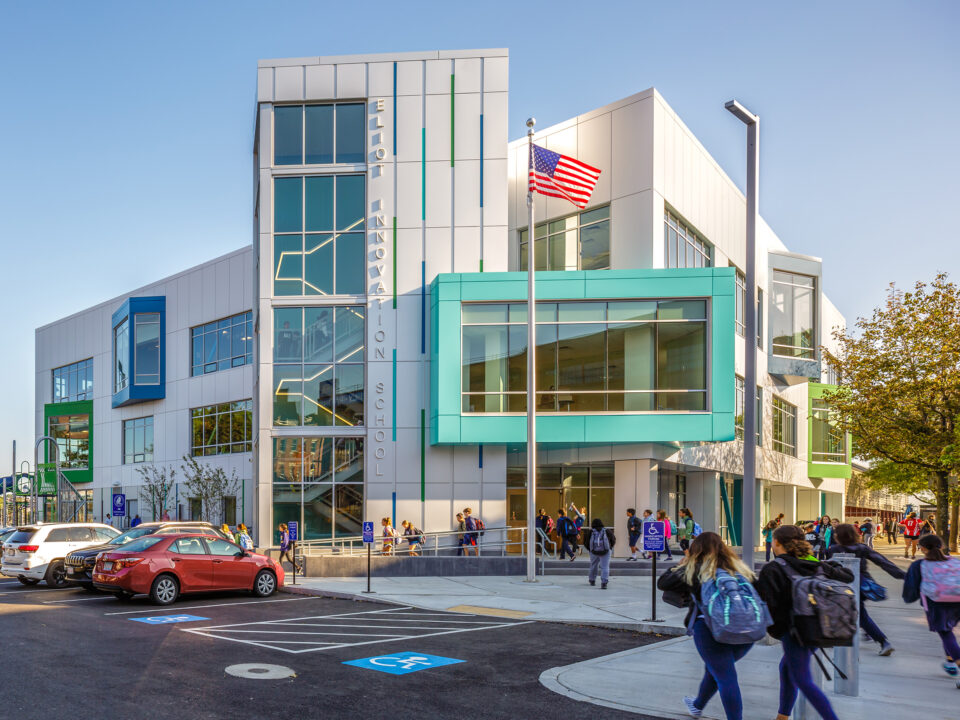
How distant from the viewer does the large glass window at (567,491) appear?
101ft

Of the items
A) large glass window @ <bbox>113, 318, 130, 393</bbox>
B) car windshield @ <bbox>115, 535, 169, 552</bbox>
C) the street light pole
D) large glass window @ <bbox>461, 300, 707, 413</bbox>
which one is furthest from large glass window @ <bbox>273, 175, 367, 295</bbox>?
large glass window @ <bbox>113, 318, 130, 393</bbox>

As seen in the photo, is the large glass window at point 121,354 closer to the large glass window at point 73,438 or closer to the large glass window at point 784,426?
the large glass window at point 73,438

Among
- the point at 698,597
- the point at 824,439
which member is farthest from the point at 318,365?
the point at 824,439

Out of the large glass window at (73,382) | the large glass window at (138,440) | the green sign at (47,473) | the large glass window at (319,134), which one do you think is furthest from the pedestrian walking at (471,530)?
the large glass window at (73,382)

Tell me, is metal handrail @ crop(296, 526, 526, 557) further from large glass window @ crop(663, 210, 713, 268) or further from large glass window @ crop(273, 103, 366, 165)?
large glass window @ crop(273, 103, 366, 165)

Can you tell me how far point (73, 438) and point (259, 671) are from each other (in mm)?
49744

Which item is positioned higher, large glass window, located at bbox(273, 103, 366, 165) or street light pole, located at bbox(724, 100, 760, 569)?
large glass window, located at bbox(273, 103, 366, 165)

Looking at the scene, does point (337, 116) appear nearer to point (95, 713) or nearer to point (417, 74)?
point (417, 74)

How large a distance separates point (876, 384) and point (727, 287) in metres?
13.9

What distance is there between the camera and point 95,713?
8039mm

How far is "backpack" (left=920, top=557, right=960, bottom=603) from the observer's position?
33.1 ft

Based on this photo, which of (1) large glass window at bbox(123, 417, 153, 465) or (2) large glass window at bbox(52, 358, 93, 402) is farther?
(2) large glass window at bbox(52, 358, 93, 402)

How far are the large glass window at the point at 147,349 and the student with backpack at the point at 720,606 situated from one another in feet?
139

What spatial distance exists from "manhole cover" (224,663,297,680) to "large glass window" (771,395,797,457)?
3705 cm
